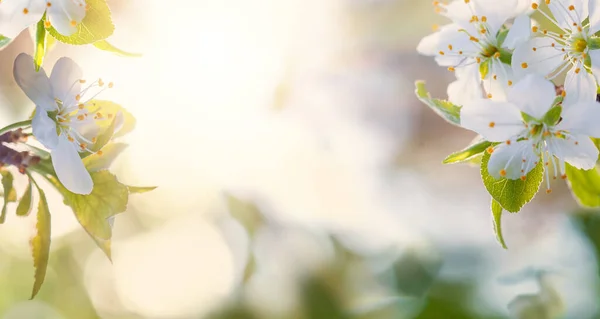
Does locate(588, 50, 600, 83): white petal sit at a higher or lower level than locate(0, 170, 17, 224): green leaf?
lower

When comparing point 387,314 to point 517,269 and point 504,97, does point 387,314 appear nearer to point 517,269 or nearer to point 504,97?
point 517,269

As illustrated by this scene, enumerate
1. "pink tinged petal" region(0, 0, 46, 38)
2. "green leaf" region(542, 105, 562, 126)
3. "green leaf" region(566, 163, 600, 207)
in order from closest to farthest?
"pink tinged petal" region(0, 0, 46, 38), "green leaf" region(542, 105, 562, 126), "green leaf" region(566, 163, 600, 207)

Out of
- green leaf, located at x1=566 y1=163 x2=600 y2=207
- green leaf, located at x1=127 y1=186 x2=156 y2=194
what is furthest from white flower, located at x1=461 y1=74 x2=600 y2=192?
green leaf, located at x1=127 y1=186 x2=156 y2=194

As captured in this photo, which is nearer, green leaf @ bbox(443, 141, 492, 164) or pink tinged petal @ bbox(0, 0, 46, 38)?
pink tinged petal @ bbox(0, 0, 46, 38)

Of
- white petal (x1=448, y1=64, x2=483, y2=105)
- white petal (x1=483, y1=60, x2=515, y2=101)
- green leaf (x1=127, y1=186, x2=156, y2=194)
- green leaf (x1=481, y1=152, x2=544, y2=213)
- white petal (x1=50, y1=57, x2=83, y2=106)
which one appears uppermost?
white petal (x1=50, y1=57, x2=83, y2=106)

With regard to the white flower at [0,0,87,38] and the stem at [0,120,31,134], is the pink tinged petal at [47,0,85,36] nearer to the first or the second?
the white flower at [0,0,87,38]

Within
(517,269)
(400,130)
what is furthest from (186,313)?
(517,269)

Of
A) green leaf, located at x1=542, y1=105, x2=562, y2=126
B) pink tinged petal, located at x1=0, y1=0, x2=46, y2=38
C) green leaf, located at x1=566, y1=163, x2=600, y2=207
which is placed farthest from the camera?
green leaf, located at x1=566, y1=163, x2=600, y2=207
